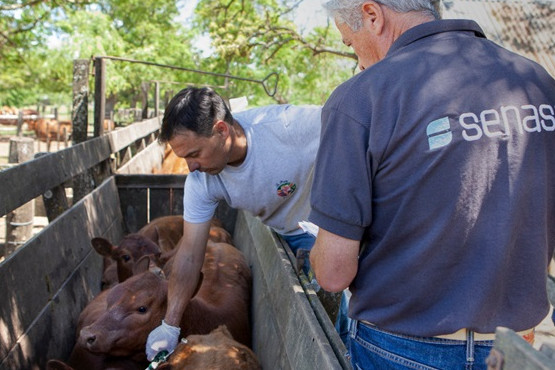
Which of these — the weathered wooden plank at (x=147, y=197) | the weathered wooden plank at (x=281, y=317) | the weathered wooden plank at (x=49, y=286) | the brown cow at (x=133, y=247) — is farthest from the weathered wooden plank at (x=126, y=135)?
the weathered wooden plank at (x=281, y=317)

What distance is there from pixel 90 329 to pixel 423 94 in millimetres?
2685

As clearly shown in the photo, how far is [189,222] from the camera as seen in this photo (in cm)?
396

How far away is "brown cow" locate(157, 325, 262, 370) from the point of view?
11.2ft

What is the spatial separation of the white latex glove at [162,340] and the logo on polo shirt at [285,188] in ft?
3.62

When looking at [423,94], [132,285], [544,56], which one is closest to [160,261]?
[132,285]

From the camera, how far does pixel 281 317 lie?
3400mm

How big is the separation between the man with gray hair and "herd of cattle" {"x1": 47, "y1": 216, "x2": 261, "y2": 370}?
1670mm

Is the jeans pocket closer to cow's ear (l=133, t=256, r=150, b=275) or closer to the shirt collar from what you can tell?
the shirt collar

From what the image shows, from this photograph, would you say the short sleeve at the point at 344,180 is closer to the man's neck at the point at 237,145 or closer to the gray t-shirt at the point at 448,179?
the gray t-shirt at the point at 448,179

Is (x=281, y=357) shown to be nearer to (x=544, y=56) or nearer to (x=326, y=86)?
(x=544, y=56)

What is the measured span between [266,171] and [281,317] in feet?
3.28

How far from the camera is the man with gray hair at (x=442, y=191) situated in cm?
191

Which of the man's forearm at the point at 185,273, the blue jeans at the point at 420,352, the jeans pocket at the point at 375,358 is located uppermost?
the blue jeans at the point at 420,352

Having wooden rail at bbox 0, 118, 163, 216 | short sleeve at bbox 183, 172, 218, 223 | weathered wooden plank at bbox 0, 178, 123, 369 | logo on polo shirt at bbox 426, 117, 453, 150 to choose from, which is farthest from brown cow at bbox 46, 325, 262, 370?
logo on polo shirt at bbox 426, 117, 453, 150
